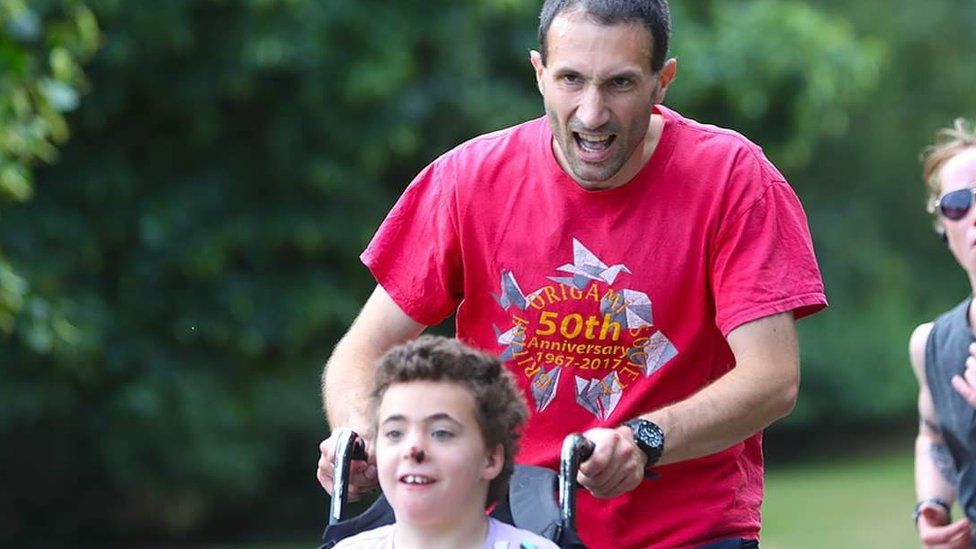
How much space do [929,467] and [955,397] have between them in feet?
0.99

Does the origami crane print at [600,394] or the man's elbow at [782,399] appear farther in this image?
the origami crane print at [600,394]

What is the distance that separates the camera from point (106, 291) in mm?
14875

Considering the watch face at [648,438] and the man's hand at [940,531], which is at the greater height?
the man's hand at [940,531]

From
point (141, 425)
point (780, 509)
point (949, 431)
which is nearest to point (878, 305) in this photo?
point (780, 509)

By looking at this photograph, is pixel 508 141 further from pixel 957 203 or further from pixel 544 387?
pixel 957 203

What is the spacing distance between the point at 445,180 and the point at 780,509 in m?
18.7

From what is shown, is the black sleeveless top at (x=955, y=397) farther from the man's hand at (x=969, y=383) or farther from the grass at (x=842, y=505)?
the grass at (x=842, y=505)

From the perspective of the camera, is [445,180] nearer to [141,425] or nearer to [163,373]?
[163,373]

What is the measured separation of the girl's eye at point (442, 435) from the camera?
137 inches

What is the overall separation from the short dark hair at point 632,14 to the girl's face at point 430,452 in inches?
35.7

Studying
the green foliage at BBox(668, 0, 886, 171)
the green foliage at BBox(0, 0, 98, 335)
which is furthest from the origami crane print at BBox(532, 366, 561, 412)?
the green foliage at BBox(668, 0, 886, 171)

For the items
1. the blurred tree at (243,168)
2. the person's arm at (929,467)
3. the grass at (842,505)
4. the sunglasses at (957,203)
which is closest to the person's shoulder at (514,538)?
the person's arm at (929,467)

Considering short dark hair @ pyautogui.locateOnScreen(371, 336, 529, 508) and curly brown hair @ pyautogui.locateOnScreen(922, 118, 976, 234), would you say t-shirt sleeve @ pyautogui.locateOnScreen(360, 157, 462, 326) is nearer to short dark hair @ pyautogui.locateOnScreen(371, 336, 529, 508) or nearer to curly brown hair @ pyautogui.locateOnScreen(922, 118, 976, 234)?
short dark hair @ pyautogui.locateOnScreen(371, 336, 529, 508)

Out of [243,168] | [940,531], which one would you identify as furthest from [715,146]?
[243,168]
